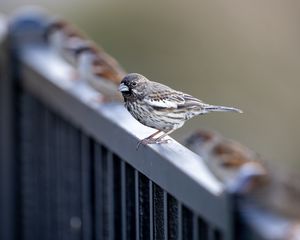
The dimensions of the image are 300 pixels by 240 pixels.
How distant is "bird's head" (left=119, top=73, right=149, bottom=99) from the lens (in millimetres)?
4910

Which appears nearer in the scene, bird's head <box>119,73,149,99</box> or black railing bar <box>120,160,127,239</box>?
black railing bar <box>120,160,127,239</box>

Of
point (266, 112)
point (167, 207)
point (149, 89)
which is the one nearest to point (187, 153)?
point (167, 207)

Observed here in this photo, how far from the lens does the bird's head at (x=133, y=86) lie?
16.1ft

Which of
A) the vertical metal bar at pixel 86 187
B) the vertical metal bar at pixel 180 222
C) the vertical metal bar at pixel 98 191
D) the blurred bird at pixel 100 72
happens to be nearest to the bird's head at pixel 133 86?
the vertical metal bar at pixel 86 187

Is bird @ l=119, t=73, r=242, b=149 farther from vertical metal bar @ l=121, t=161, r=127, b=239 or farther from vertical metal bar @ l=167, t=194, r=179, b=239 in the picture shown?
vertical metal bar @ l=167, t=194, r=179, b=239

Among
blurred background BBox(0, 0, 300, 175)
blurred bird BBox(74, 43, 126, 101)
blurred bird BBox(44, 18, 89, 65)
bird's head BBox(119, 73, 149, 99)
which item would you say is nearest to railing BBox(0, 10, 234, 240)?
bird's head BBox(119, 73, 149, 99)

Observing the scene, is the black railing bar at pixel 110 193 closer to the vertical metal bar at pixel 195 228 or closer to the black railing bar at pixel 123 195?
the black railing bar at pixel 123 195

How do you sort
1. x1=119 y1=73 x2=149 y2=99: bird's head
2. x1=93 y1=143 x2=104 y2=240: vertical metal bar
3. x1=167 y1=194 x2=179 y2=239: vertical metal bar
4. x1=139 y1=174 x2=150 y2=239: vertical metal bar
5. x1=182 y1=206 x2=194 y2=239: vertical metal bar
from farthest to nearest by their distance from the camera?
x1=119 y1=73 x2=149 y2=99: bird's head < x1=93 y1=143 x2=104 y2=240: vertical metal bar < x1=139 y1=174 x2=150 y2=239: vertical metal bar < x1=167 y1=194 x2=179 y2=239: vertical metal bar < x1=182 y1=206 x2=194 y2=239: vertical metal bar

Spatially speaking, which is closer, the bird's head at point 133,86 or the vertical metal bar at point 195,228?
the vertical metal bar at point 195,228

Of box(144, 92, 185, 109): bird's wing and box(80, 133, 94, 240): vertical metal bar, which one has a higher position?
box(144, 92, 185, 109): bird's wing

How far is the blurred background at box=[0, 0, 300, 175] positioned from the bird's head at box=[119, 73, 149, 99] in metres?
5.33

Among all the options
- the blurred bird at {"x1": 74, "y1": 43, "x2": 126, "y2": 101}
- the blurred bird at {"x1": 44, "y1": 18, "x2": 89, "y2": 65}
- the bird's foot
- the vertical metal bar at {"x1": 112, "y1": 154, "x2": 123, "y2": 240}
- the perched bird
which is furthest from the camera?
the blurred bird at {"x1": 44, "y1": 18, "x2": 89, "y2": 65}

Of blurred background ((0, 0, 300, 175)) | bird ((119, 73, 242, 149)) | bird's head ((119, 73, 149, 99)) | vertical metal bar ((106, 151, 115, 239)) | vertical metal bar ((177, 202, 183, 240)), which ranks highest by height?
vertical metal bar ((177, 202, 183, 240))

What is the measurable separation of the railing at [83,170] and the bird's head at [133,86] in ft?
0.47
